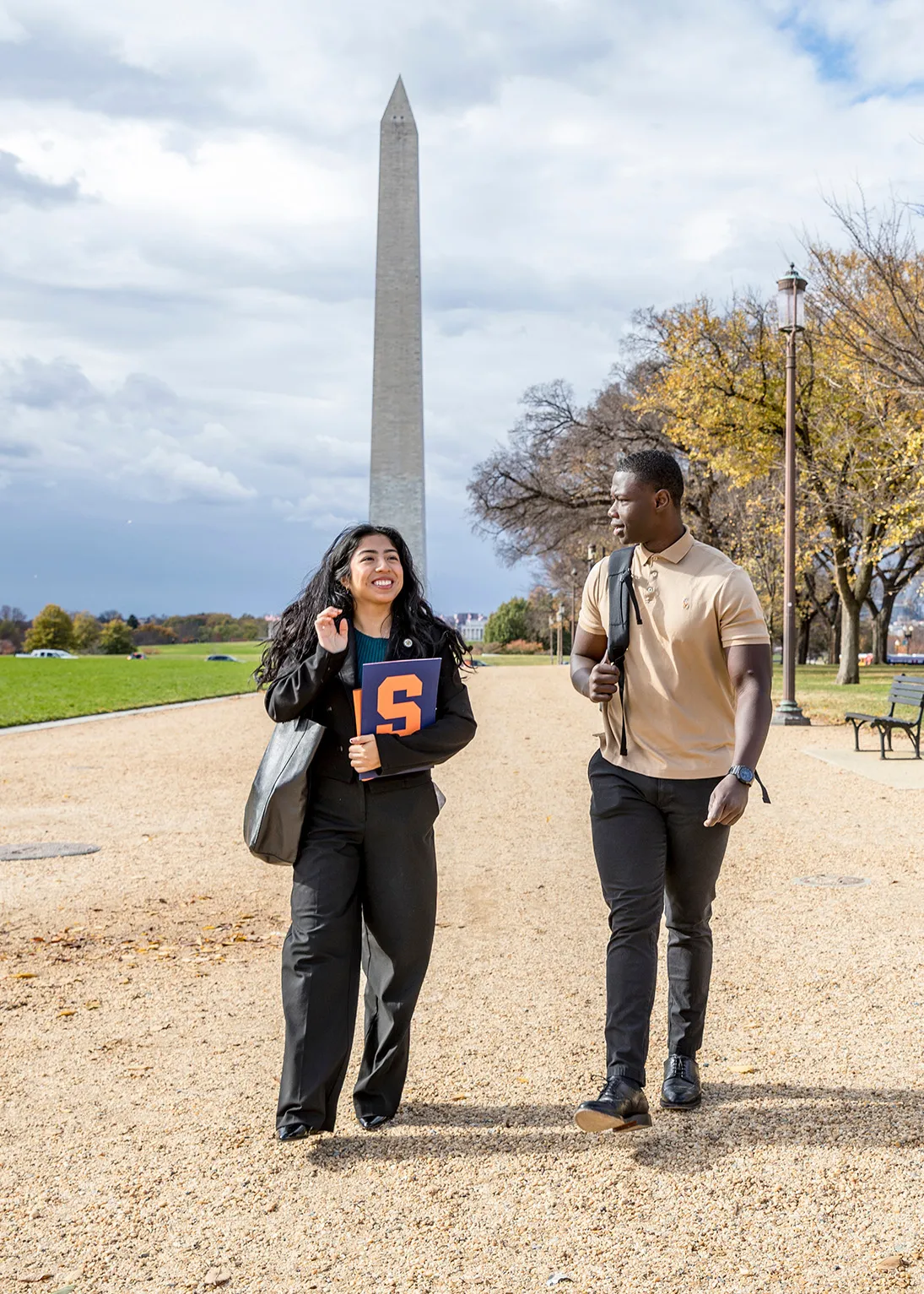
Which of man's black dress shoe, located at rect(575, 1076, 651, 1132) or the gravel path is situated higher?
man's black dress shoe, located at rect(575, 1076, 651, 1132)

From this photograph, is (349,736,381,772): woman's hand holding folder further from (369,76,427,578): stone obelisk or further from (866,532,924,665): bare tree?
(866,532,924,665): bare tree

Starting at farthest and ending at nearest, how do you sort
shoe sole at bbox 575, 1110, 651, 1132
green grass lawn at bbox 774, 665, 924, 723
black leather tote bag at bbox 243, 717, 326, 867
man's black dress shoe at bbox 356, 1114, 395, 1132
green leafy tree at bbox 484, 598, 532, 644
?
green leafy tree at bbox 484, 598, 532, 644
green grass lawn at bbox 774, 665, 924, 723
man's black dress shoe at bbox 356, 1114, 395, 1132
black leather tote bag at bbox 243, 717, 326, 867
shoe sole at bbox 575, 1110, 651, 1132

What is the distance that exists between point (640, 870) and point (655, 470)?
1.25 metres

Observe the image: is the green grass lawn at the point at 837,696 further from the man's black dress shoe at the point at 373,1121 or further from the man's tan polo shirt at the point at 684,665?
the man's black dress shoe at the point at 373,1121

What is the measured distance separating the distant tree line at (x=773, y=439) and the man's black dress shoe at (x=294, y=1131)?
13799 millimetres

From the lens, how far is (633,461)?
396 centimetres

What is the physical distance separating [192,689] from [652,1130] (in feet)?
109

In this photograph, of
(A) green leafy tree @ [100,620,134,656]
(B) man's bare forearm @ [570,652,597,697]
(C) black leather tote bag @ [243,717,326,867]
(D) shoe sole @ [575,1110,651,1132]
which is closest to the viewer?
(D) shoe sole @ [575,1110,651,1132]

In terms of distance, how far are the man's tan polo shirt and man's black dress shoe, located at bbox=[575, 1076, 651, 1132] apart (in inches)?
36.9

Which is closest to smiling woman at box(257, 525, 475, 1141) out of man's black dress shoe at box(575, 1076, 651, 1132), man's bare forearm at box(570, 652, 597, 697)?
man's bare forearm at box(570, 652, 597, 697)

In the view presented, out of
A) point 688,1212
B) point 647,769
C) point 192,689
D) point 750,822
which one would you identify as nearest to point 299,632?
point 647,769

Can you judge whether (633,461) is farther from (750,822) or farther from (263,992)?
(750,822)

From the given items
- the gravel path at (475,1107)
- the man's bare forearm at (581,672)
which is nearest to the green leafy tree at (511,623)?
the gravel path at (475,1107)

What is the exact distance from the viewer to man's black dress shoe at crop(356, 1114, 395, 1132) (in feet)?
12.7
